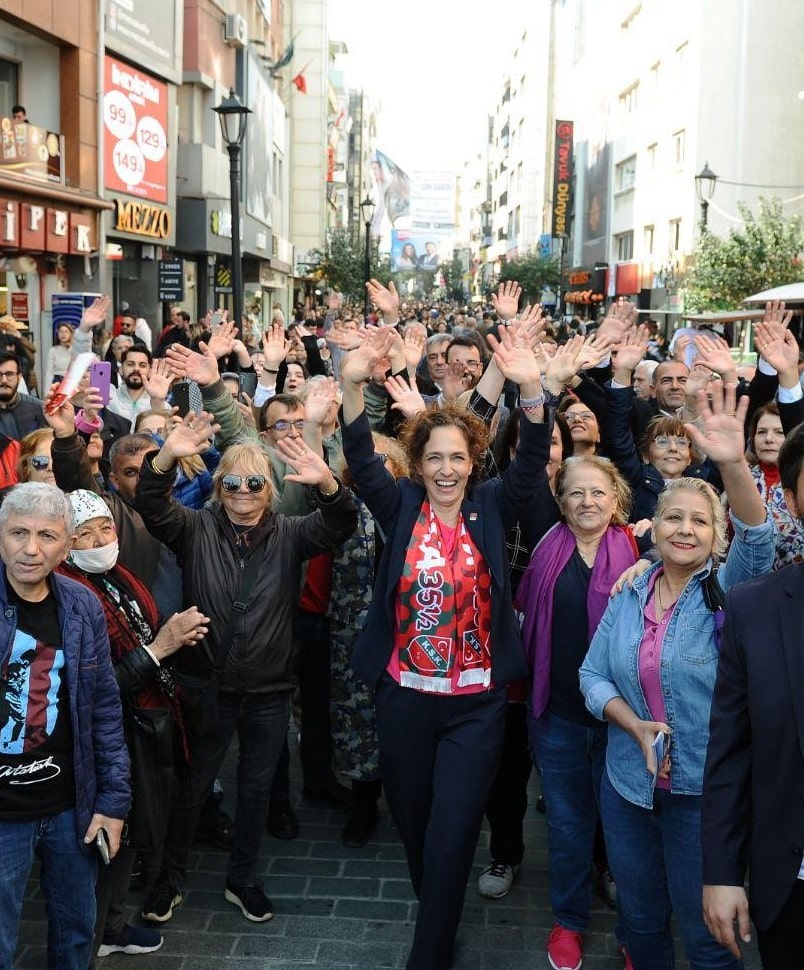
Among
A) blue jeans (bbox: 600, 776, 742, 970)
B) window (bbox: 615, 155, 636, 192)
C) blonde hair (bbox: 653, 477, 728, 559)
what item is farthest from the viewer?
window (bbox: 615, 155, 636, 192)

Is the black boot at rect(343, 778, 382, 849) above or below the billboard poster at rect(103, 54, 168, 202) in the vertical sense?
below

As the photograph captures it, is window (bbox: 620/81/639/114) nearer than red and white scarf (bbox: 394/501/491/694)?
No

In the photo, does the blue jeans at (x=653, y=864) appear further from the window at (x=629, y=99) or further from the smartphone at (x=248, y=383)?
the window at (x=629, y=99)

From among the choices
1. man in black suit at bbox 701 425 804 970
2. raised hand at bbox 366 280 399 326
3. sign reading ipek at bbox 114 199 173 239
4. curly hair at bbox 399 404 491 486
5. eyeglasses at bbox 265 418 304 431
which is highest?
sign reading ipek at bbox 114 199 173 239

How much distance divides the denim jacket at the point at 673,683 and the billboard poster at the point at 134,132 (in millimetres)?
22372

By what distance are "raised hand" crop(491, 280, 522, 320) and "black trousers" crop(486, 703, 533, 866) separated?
2.97 meters

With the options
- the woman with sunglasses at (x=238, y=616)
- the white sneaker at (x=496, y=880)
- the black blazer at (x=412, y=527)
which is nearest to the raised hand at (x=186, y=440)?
the woman with sunglasses at (x=238, y=616)

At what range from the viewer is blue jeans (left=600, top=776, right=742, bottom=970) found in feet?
12.1

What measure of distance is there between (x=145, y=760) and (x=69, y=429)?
1754 mm

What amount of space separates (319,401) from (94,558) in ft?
4.88

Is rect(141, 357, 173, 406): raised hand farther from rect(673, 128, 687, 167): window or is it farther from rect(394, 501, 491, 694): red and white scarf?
rect(673, 128, 687, 167): window

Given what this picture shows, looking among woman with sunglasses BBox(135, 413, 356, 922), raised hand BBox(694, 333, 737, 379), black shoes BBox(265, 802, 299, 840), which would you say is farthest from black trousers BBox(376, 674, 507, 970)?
raised hand BBox(694, 333, 737, 379)

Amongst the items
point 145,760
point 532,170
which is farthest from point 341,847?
point 532,170

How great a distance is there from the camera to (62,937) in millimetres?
3742
